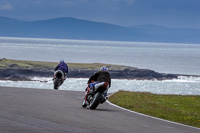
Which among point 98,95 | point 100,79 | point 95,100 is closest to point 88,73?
point 100,79

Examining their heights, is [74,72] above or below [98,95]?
below

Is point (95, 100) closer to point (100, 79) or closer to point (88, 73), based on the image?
point (100, 79)

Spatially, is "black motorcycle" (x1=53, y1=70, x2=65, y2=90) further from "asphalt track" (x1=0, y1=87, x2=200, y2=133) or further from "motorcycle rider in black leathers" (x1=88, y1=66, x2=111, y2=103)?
Answer: "asphalt track" (x1=0, y1=87, x2=200, y2=133)

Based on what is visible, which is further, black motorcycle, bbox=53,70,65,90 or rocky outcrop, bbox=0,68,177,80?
rocky outcrop, bbox=0,68,177,80

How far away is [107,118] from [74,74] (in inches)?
4849

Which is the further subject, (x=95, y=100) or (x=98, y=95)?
(x=95, y=100)

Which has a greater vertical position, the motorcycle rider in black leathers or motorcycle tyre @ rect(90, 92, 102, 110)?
the motorcycle rider in black leathers

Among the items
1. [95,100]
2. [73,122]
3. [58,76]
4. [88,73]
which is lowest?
[88,73]

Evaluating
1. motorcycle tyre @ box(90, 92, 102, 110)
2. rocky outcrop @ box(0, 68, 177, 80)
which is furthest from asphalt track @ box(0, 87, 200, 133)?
rocky outcrop @ box(0, 68, 177, 80)

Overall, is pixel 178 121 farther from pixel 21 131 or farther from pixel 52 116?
pixel 21 131

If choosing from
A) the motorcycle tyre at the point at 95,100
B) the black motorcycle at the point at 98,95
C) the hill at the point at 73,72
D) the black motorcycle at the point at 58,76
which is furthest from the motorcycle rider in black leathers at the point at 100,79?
the hill at the point at 73,72

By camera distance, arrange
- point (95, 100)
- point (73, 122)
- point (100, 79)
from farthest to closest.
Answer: point (100, 79), point (95, 100), point (73, 122)

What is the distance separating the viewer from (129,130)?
11.6 m

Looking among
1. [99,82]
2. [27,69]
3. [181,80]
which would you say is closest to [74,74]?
[27,69]
